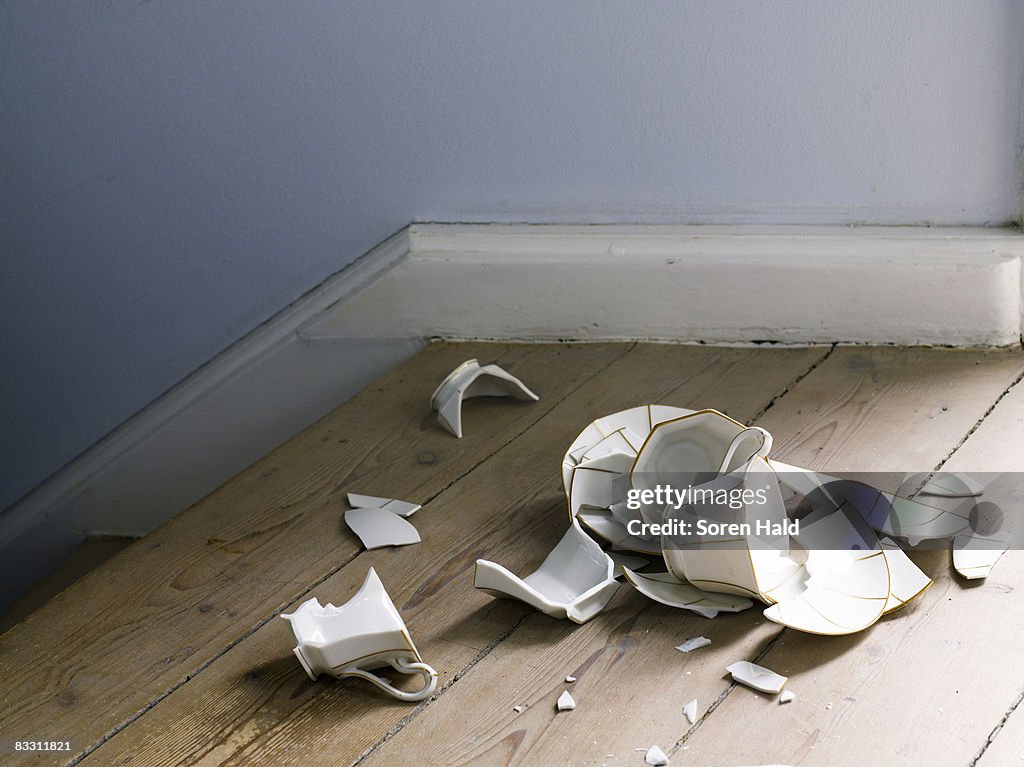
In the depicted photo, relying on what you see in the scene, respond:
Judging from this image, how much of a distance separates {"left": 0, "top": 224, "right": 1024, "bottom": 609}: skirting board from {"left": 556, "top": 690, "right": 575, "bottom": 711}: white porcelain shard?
657 mm

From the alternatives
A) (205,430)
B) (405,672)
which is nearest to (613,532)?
(405,672)

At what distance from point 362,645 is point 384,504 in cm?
28

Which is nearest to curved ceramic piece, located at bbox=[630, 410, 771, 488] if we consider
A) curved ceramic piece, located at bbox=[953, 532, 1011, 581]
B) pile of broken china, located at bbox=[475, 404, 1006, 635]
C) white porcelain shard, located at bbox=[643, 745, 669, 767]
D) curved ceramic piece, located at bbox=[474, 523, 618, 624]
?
pile of broken china, located at bbox=[475, 404, 1006, 635]

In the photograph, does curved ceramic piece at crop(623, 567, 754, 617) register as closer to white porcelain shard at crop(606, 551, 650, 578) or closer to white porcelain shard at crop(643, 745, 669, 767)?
white porcelain shard at crop(606, 551, 650, 578)

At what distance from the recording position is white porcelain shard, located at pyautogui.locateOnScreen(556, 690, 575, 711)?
2.67 feet

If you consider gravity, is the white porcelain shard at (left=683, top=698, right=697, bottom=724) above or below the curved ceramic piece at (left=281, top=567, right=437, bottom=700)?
below

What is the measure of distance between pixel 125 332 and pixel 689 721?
3.74ft

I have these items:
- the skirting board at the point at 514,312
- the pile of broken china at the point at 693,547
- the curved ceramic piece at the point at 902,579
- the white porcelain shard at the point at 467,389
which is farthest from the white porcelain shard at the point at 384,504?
the curved ceramic piece at the point at 902,579

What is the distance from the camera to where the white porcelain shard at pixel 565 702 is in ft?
2.67

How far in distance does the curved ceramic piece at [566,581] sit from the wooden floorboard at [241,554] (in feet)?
0.62

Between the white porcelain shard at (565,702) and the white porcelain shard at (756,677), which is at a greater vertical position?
the white porcelain shard at (565,702)

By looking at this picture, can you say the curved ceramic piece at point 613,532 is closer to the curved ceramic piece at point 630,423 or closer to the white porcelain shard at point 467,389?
the curved ceramic piece at point 630,423

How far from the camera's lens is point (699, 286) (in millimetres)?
1334

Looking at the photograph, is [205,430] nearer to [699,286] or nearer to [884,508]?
[699,286]
